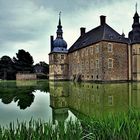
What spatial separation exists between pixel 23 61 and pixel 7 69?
16.8 feet

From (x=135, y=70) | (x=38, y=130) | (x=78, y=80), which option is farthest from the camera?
(x=78, y=80)

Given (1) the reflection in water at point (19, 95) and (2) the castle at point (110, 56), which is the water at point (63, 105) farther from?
(2) the castle at point (110, 56)

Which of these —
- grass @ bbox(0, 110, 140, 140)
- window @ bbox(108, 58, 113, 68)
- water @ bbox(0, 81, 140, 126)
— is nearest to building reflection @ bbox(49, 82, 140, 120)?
water @ bbox(0, 81, 140, 126)

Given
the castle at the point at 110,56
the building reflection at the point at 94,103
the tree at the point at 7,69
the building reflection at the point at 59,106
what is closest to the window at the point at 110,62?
the castle at the point at 110,56

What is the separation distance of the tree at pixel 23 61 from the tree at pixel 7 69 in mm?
1497

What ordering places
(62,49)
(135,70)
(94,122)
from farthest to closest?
(62,49), (135,70), (94,122)

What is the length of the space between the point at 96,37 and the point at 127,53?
536 centimetres

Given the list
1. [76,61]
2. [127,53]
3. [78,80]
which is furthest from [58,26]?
[127,53]

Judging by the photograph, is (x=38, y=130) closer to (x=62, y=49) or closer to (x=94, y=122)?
(x=94, y=122)

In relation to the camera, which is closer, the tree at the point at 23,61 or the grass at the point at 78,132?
the grass at the point at 78,132

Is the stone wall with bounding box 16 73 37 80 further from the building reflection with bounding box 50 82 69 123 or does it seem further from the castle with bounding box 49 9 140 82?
the building reflection with bounding box 50 82 69 123

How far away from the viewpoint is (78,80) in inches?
1804

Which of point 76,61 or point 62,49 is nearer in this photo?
point 76,61

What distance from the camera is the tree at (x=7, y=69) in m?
65.5
